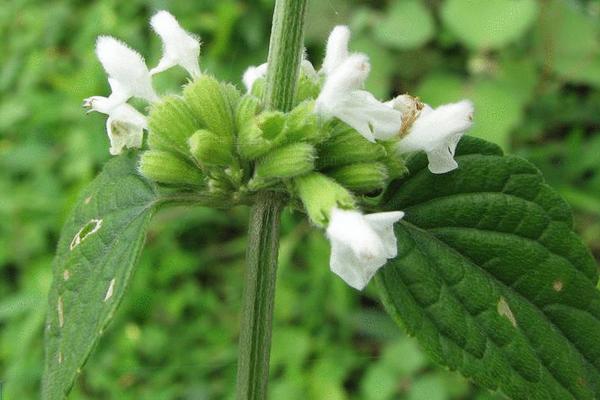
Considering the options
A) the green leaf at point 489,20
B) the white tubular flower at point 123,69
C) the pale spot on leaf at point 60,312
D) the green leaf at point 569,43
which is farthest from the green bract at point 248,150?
the green leaf at point 569,43

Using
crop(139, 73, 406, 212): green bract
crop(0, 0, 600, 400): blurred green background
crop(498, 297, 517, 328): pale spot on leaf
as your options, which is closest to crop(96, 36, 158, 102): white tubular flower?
crop(139, 73, 406, 212): green bract

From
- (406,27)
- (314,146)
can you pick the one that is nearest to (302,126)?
(314,146)

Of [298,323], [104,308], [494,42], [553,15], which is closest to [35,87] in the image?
[298,323]

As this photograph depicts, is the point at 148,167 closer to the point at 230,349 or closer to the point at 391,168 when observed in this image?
the point at 391,168

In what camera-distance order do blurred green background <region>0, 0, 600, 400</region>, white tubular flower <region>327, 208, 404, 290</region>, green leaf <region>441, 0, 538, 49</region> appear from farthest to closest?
1. green leaf <region>441, 0, 538, 49</region>
2. blurred green background <region>0, 0, 600, 400</region>
3. white tubular flower <region>327, 208, 404, 290</region>

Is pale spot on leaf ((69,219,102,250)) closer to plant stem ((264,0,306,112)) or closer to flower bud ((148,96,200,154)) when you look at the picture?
flower bud ((148,96,200,154))

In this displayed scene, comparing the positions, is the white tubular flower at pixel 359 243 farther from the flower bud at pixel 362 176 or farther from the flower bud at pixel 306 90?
the flower bud at pixel 306 90
